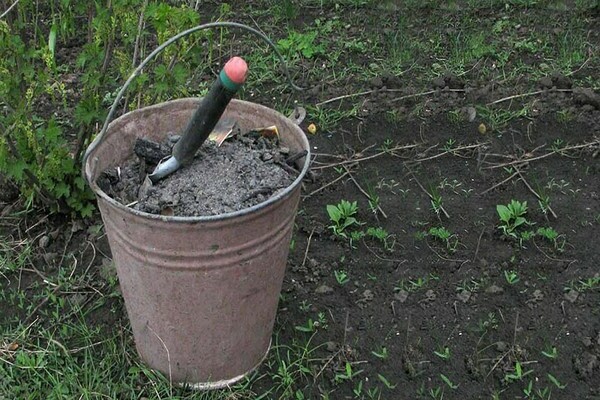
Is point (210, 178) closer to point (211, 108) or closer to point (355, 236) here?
point (211, 108)

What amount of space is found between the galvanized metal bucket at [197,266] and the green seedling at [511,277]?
3.41 feet

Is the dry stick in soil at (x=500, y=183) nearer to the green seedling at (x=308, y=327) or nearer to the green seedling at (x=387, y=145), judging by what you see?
the green seedling at (x=387, y=145)

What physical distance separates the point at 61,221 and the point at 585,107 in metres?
2.72

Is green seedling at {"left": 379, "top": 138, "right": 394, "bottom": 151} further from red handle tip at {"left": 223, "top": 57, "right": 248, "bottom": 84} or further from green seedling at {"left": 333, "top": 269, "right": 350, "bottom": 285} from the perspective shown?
red handle tip at {"left": 223, "top": 57, "right": 248, "bottom": 84}

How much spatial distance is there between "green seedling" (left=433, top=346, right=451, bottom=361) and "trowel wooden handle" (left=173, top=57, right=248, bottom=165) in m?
1.19

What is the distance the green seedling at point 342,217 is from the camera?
334 cm

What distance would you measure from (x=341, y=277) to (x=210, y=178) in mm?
933

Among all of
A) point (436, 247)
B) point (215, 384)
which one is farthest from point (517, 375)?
point (215, 384)

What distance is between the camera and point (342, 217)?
11.1ft

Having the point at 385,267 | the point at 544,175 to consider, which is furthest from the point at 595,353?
the point at 544,175

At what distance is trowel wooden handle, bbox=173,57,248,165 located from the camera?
6.73ft

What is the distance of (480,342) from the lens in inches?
112

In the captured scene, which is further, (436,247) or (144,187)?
(436,247)

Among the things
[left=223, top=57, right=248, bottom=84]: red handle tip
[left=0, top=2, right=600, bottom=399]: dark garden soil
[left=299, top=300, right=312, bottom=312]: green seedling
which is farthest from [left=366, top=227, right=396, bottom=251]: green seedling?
[left=223, top=57, right=248, bottom=84]: red handle tip
